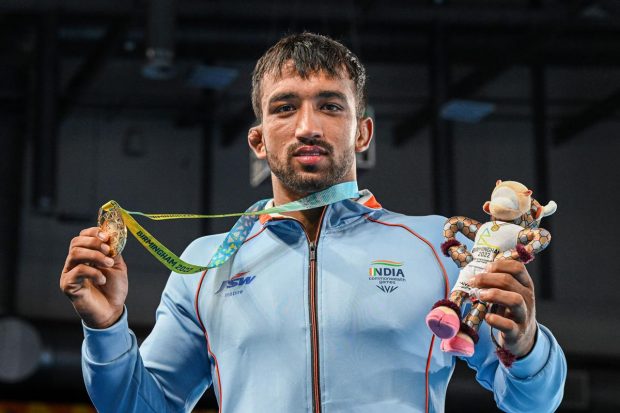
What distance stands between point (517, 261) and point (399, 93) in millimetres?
9830

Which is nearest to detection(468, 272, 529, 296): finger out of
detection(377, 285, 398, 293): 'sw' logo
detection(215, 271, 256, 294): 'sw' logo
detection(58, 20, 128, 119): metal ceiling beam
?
detection(377, 285, 398, 293): 'sw' logo

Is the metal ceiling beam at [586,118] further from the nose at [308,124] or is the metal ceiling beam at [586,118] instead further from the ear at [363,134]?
the nose at [308,124]

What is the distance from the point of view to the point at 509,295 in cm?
161

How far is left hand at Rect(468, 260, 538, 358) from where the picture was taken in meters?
1.61

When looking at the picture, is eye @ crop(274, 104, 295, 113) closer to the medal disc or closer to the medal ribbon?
the medal ribbon

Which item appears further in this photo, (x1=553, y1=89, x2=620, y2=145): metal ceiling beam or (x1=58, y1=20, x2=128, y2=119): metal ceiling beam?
(x1=553, y1=89, x2=620, y2=145): metal ceiling beam

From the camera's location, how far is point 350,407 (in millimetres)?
1901

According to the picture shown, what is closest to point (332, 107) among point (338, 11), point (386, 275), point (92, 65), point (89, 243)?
point (386, 275)

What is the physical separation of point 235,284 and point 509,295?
0.72 meters

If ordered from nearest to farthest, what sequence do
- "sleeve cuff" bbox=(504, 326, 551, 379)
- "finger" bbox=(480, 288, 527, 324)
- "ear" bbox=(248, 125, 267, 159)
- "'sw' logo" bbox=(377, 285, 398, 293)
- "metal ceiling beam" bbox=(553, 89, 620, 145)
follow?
"finger" bbox=(480, 288, 527, 324), "sleeve cuff" bbox=(504, 326, 551, 379), "'sw' logo" bbox=(377, 285, 398, 293), "ear" bbox=(248, 125, 267, 159), "metal ceiling beam" bbox=(553, 89, 620, 145)

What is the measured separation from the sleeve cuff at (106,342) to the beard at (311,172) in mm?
453

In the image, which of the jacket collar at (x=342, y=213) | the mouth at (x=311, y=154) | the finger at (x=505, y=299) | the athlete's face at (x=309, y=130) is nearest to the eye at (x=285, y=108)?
the athlete's face at (x=309, y=130)

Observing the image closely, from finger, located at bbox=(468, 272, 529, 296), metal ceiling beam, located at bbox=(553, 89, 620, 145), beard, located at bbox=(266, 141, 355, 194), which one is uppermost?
metal ceiling beam, located at bbox=(553, 89, 620, 145)

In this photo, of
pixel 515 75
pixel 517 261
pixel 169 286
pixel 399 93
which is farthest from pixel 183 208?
pixel 517 261
